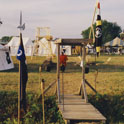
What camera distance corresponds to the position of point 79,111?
7691 millimetres

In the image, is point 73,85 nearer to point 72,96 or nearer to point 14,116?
point 72,96

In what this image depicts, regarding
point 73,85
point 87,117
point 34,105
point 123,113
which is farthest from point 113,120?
point 73,85

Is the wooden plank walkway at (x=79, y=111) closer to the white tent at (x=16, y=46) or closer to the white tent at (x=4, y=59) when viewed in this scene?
the white tent at (x=4, y=59)

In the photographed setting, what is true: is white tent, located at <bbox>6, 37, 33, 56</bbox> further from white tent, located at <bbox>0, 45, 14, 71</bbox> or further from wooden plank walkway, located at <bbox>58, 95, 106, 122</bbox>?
wooden plank walkway, located at <bbox>58, 95, 106, 122</bbox>

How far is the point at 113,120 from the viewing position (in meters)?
8.58

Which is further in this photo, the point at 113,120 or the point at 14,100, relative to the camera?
the point at 14,100

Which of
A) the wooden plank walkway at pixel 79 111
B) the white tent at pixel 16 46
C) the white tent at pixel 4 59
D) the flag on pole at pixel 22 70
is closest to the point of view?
the wooden plank walkway at pixel 79 111

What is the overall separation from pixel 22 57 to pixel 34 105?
200 centimetres

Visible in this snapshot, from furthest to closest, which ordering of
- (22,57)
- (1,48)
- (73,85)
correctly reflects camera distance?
(1,48)
(73,85)
(22,57)

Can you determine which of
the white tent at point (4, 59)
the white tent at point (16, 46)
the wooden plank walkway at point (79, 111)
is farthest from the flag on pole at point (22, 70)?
the white tent at point (16, 46)

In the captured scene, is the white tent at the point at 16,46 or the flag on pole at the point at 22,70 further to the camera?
the white tent at the point at 16,46

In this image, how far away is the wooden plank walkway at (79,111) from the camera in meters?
6.98

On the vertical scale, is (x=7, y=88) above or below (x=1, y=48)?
below

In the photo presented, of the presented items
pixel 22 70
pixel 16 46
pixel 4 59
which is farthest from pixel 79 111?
pixel 16 46
